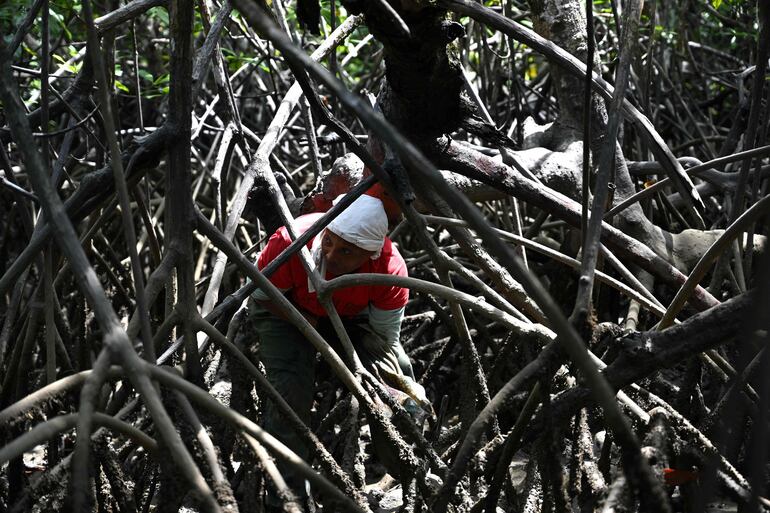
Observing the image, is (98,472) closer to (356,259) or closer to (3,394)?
(356,259)

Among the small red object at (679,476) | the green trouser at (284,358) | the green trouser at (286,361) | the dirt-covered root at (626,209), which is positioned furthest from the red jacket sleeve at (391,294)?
the small red object at (679,476)

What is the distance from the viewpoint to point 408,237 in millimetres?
4121

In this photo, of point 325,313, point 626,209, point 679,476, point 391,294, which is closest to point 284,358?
point 325,313

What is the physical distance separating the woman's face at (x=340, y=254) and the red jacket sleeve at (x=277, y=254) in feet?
0.38

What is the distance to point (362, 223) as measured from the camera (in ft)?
7.61

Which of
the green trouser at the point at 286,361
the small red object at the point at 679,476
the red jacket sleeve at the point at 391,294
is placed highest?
the red jacket sleeve at the point at 391,294

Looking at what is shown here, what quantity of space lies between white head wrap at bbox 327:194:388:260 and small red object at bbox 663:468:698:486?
0.98 metres

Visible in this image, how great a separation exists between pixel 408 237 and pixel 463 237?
6.82 feet

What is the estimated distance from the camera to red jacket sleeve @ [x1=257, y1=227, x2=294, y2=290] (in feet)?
7.82

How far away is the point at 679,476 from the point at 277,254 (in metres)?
1.21

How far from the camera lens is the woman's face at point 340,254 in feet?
7.79

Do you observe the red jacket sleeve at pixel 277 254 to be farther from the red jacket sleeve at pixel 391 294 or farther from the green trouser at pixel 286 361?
the red jacket sleeve at pixel 391 294

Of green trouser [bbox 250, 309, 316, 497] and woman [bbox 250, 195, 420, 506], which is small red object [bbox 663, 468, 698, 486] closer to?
woman [bbox 250, 195, 420, 506]

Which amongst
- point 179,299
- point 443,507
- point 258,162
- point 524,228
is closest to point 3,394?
point 258,162
